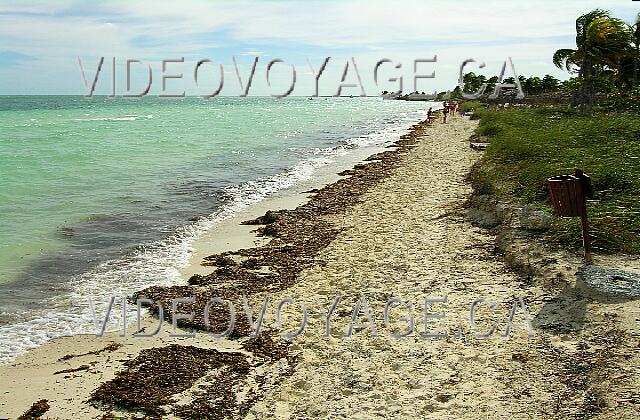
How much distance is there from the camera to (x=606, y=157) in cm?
1304

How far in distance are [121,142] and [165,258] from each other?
28.1 metres

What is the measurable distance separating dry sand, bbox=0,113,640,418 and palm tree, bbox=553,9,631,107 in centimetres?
2620

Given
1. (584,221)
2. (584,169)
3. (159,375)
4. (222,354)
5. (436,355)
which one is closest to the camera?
(436,355)

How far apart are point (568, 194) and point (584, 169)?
5514mm

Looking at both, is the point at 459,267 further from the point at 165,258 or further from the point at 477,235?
the point at 165,258

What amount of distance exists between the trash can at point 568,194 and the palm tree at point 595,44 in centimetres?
2593

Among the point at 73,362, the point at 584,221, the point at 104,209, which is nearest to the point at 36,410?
the point at 73,362

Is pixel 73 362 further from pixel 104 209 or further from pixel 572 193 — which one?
pixel 104 209

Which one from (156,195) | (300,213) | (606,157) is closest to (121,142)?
(156,195)

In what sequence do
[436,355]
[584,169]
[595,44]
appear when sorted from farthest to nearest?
[595,44] < [584,169] < [436,355]

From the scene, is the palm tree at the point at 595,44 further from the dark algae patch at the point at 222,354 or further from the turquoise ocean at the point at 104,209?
the dark algae patch at the point at 222,354

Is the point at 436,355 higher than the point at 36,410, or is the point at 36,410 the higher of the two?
the point at 436,355

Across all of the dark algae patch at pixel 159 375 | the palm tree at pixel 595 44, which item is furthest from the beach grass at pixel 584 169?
the palm tree at pixel 595 44

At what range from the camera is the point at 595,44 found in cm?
3111
